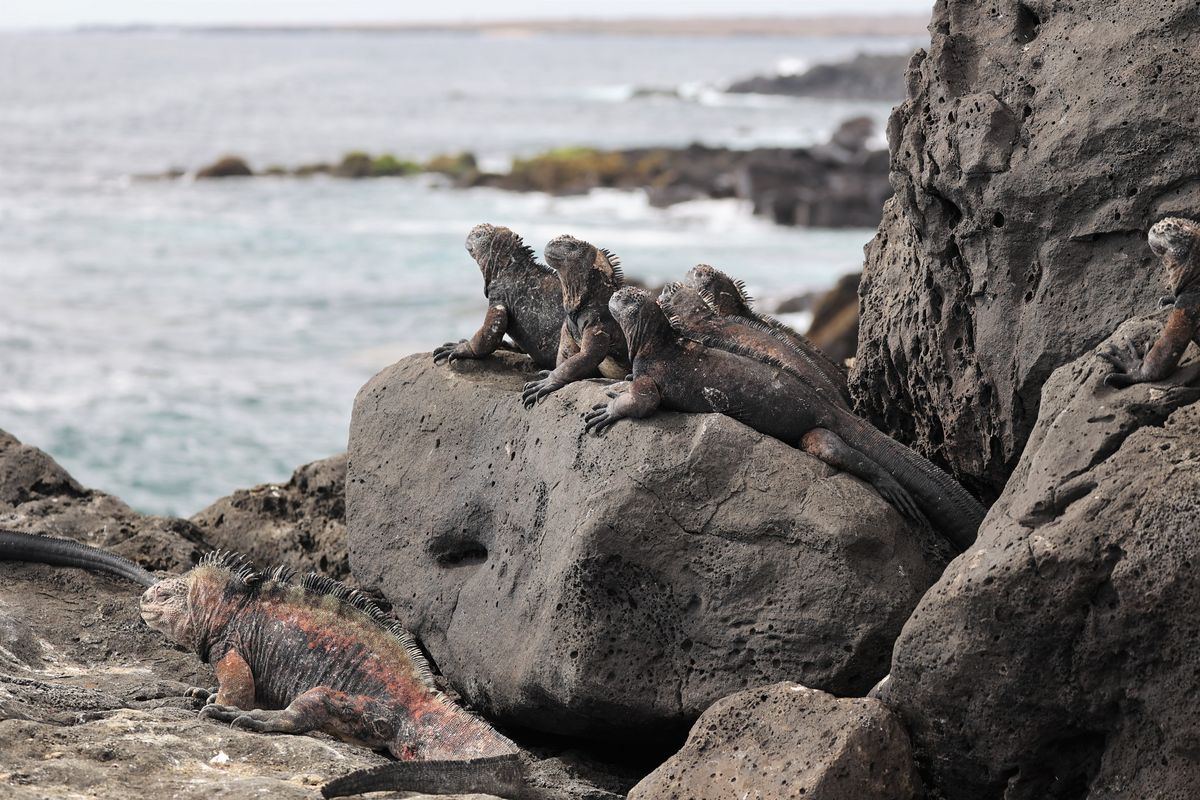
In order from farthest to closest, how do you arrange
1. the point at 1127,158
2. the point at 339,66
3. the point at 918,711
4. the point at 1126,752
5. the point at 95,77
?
the point at 339,66 < the point at 95,77 < the point at 1127,158 < the point at 918,711 < the point at 1126,752

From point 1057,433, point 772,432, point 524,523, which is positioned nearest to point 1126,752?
point 1057,433

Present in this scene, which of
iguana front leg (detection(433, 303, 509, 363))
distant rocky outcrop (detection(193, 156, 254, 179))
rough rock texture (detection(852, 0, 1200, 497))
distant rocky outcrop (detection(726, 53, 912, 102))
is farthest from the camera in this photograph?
distant rocky outcrop (detection(726, 53, 912, 102))

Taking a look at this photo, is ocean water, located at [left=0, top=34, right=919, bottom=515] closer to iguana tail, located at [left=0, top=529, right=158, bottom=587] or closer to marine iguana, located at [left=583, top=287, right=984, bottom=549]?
iguana tail, located at [left=0, top=529, right=158, bottom=587]

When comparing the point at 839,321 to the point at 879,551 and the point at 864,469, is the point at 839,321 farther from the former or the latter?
the point at 879,551

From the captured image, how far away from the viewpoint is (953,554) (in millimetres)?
5438

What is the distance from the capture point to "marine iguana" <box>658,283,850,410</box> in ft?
19.2

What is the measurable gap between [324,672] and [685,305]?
220 centimetres

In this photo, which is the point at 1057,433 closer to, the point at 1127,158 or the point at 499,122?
the point at 1127,158

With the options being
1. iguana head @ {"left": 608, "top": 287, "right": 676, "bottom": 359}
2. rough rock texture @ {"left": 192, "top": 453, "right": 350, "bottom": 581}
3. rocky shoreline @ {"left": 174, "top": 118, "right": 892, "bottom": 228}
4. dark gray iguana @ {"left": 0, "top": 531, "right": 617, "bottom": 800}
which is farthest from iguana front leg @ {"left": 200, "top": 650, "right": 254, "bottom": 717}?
rocky shoreline @ {"left": 174, "top": 118, "right": 892, "bottom": 228}

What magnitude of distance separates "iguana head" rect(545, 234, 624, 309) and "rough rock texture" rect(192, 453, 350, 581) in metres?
1.94

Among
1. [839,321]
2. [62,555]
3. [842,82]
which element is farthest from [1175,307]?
[842,82]

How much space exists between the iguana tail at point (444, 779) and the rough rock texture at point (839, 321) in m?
9.51

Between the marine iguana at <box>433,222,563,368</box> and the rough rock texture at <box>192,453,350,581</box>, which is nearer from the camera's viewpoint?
the marine iguana at <box>433,222,563,368</box>

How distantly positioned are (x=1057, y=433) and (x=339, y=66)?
116219 millimetres
